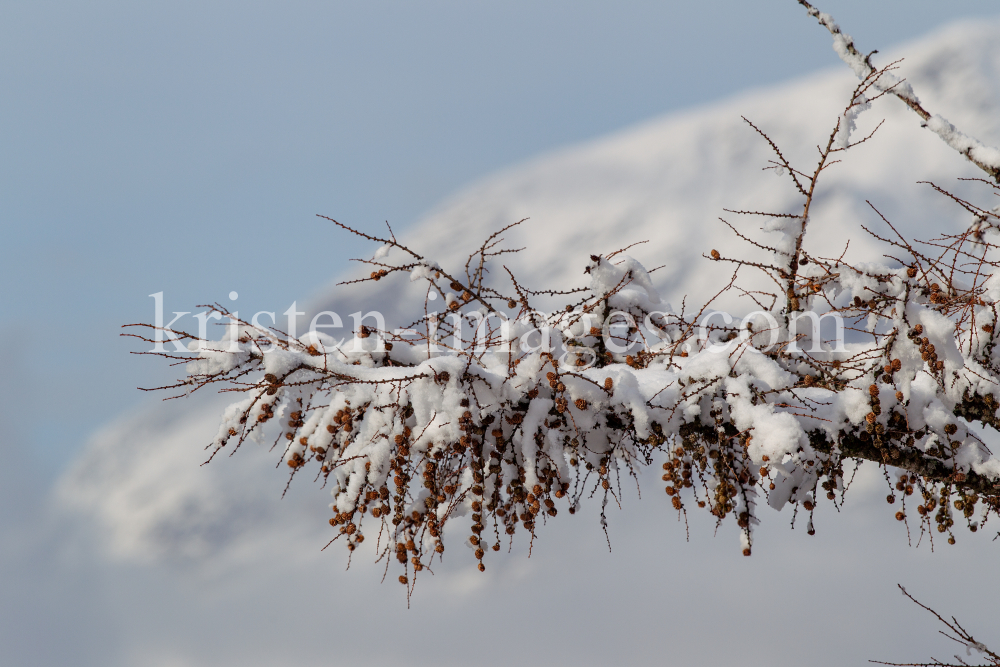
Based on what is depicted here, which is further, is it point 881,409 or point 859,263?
point 859,263

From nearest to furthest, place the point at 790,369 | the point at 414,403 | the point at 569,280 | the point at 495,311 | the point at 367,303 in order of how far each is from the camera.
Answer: the point at 414,403
the point at 495,311
the point at 790,369
the point at 569,280
the point at 367,303

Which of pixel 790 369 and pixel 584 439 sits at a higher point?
pixel 790 369

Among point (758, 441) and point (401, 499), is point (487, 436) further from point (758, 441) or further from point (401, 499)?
point (758, 441)

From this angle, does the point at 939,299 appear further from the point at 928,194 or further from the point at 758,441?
the point at 928,194

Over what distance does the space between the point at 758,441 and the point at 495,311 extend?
1.84 meters

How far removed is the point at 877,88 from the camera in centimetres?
508

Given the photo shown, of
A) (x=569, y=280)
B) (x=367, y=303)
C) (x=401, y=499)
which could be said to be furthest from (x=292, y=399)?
(x=367, y=303)

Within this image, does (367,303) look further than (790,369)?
Yes

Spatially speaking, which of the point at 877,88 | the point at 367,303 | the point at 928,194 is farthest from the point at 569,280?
the point at 877,88

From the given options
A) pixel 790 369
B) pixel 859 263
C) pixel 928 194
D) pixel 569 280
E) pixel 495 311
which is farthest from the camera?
pixel 569 280

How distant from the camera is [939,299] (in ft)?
13.4

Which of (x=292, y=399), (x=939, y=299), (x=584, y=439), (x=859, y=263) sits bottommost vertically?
(x=584, y=439)

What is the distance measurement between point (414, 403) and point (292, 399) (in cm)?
106

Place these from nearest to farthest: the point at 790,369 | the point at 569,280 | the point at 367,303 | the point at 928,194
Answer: the point at 790,369, the point at 928,194, the point at 569,280, the point at 367,303
